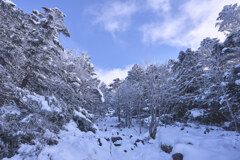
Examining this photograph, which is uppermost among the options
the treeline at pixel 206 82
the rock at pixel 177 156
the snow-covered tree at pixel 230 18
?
the snow-covered tree at pixel 230 18

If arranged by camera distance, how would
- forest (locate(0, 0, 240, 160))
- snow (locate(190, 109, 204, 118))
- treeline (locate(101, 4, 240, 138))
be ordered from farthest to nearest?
1. snow (locate(190, 109, 204, 118))
2. treeline (locate(101, 4, 240, 138))
3. forest (locate(0, 0, 240, 160))

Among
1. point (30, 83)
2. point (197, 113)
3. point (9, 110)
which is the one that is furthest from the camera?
point (197, 113)

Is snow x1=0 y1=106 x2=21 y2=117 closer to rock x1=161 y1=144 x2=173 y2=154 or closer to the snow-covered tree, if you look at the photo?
rock x1=161 y1=144 x2=173 y2=154

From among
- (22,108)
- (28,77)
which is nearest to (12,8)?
(28,77)

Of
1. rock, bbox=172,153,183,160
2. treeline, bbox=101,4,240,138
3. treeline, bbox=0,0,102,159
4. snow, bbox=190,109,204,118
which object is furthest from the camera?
snow, bbox=190,109,204,118

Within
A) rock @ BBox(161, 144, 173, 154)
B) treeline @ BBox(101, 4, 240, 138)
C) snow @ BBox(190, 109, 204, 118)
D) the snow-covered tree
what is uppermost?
the snow-covered tree

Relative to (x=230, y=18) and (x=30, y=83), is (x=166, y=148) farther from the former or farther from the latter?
(x=230, y=18)

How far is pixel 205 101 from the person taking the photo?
12.0 meters

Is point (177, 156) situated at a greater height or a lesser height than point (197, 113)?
lesser

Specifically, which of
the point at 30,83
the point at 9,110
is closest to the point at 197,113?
the point at 9,110

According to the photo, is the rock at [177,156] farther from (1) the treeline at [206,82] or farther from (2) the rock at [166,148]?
(1) the treeline at [206,82]

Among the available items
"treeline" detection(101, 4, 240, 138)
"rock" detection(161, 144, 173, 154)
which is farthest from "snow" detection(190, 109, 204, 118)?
"rock" detection(161, 144, 173, 154)

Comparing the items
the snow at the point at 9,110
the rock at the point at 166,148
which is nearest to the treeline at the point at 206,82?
the rock at the point at 166,148

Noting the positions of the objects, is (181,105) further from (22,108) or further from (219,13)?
(22,108)
